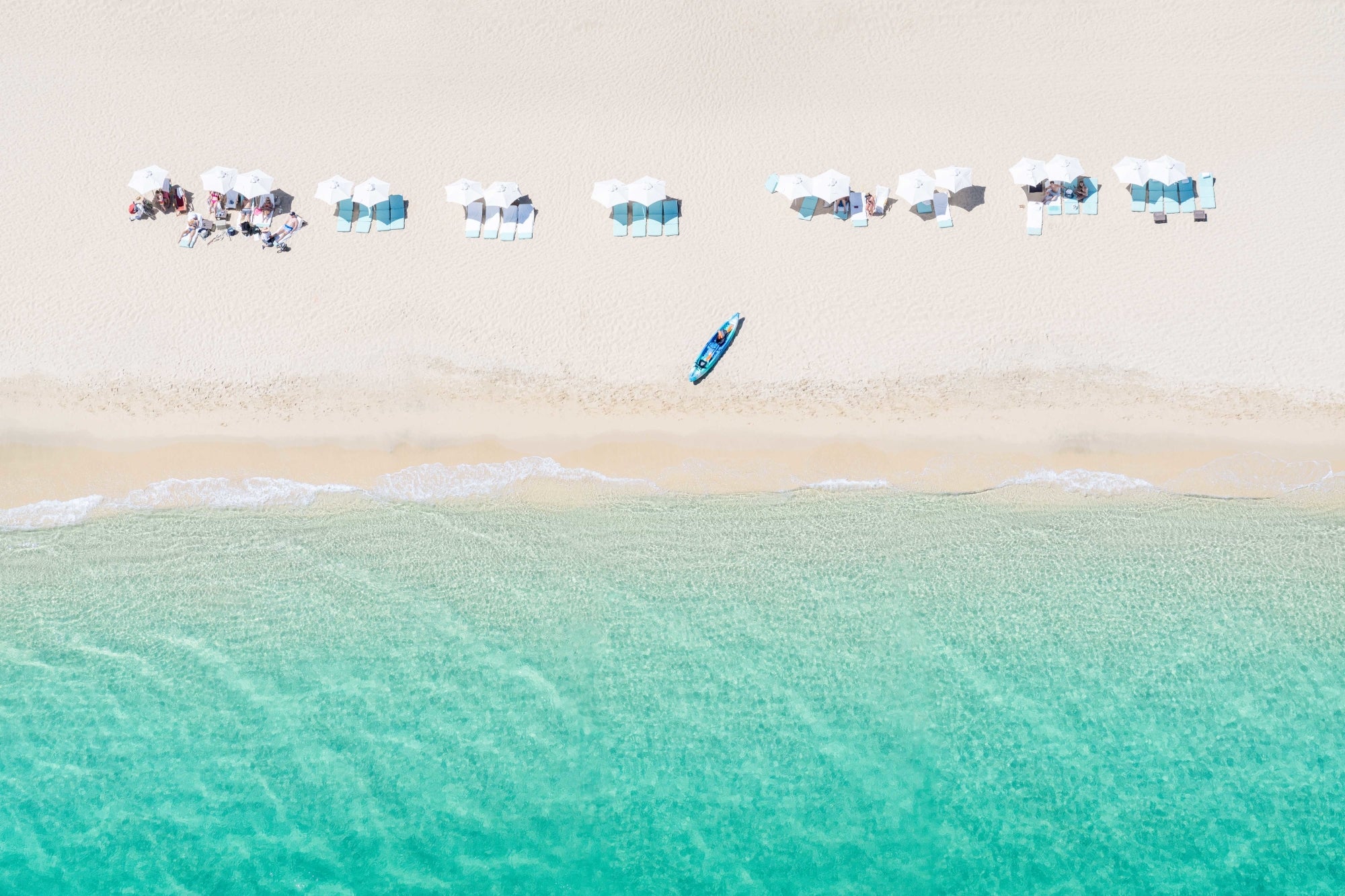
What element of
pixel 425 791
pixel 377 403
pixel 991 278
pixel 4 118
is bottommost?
pixel 425 791

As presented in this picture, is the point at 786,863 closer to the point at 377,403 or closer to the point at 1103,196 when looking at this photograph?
the point at 377,403

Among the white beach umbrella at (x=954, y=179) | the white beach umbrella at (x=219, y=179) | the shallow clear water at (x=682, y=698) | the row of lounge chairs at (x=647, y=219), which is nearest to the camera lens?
the shallow clear water at (x=682, y=698)

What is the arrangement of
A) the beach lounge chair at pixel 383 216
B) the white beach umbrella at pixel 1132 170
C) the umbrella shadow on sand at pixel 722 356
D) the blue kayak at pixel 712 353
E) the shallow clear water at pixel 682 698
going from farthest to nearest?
the beach lounge chair at pixel 383 216 → the white beach umbrella at pixel 1132 170 → the umbrella shadow on sand at pixel 722 356 → the blue kayak at pixel 712 353 → the shallow clear water at pixel 682 698

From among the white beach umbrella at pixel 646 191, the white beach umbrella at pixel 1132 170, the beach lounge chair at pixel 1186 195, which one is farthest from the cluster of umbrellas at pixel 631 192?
the beach lounge chair at pixel 1186 195

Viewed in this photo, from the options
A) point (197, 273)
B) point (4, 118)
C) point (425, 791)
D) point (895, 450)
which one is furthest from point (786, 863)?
point (4, 118)

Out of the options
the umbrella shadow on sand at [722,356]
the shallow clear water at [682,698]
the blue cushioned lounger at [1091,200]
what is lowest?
the shallow clear water at [682,698]

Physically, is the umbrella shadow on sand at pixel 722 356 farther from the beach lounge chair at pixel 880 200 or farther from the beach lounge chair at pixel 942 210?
the beach lounge chair at pixel 942 210

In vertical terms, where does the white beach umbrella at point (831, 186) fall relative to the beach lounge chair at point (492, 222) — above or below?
above

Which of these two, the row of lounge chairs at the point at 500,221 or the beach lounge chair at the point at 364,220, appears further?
the beach lounge chair at the point at 364,220
